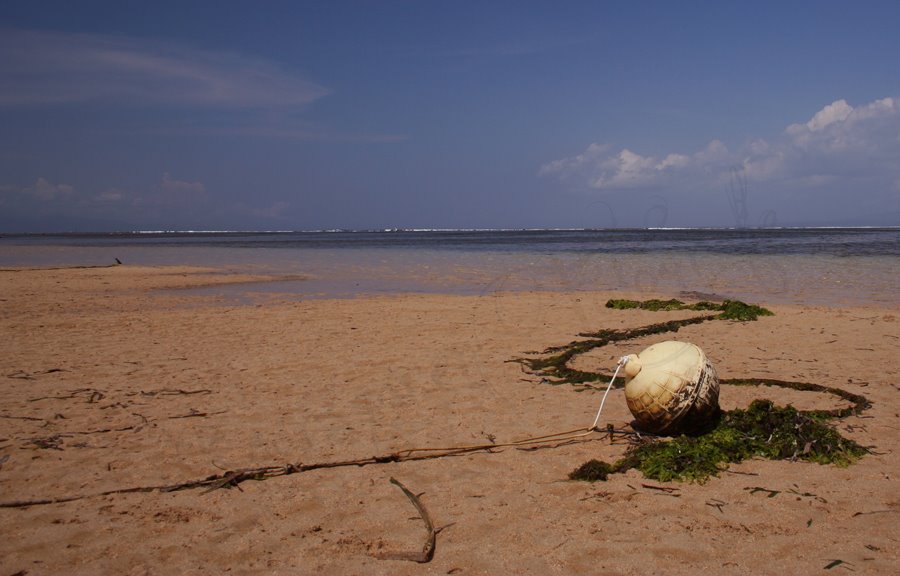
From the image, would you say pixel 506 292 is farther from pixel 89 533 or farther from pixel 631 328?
pixel 89 533

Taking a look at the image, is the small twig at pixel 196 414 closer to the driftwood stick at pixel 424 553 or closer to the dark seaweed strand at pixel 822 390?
the driftwood stick at pixel 424 553

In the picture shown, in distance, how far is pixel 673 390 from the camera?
524 cm

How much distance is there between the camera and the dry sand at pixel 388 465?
3.67 m

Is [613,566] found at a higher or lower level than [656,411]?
lower

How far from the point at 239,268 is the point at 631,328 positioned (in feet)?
70.2

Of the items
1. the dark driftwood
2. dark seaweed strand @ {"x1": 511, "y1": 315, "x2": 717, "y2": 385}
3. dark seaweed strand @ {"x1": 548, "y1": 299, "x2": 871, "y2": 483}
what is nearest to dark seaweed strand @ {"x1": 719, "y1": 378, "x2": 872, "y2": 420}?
dark seaweed strand @ {"x1": 548, "y1": 299, "x2": 871, "y2": 483}

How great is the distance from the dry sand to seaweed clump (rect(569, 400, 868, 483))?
0.42 feet

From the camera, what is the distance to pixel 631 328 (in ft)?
37.4

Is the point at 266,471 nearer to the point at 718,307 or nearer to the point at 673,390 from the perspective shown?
the point at 673,390

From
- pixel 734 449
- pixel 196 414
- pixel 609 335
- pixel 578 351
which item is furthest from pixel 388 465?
pixel 609 335

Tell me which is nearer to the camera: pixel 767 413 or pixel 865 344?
pixel 767 413

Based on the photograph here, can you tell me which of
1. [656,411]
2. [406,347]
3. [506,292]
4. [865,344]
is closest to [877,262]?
[506,292]

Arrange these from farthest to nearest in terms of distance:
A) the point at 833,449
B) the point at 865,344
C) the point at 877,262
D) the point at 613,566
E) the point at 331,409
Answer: the point at 877,262
the point at 865,344
the point at 331,409
the point at 833,449
the point at 613,566

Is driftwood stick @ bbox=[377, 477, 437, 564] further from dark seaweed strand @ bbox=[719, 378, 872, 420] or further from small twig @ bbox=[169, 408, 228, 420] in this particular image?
dark seaweed strand @ bbox=[719, 378, 872, 420]
